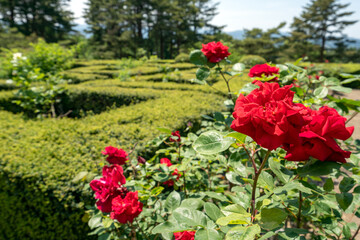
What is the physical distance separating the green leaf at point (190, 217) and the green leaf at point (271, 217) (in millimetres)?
196

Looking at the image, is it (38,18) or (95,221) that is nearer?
(95,221)

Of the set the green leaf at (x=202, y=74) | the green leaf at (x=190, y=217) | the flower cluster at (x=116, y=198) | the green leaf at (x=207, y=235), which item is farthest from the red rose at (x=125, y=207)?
the green leaf at (x=202, y=74)

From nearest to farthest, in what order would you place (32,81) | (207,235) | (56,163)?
(207,235) → (56,163) → (32,81)

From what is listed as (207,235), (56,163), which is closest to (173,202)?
(207,235)

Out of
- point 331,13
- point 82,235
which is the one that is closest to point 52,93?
point 82,235

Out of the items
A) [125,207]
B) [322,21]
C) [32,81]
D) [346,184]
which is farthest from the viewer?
[322,21]

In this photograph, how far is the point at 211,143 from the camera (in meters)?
0.65

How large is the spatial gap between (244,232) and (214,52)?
3.18 feet

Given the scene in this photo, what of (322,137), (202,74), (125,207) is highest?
(202,74)

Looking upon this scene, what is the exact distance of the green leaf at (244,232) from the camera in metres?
0.53

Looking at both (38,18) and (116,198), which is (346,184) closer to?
(116,198)

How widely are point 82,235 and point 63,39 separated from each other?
32.5 m

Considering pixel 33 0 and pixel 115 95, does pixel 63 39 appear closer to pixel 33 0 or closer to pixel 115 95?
pixel 33 0

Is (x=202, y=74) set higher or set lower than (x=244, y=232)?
higher
